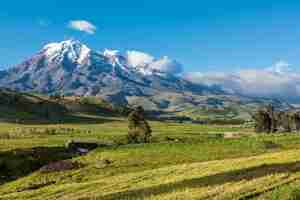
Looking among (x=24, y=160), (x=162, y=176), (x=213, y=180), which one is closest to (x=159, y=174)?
(x=162, y=176)

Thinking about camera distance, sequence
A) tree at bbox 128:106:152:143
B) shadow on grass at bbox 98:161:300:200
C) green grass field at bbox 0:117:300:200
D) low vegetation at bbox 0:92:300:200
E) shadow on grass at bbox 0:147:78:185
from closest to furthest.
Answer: green grass field at bbox 0:117:300:200 < low vegetation at bbox 0:92:300:200 < shadow on grass at bbox 98:161:300:200 < shadow on grass at bbox 0:147:78:185 < tree at bbox 128:106:152:143

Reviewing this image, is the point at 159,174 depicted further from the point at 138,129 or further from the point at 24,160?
the point at 138,129

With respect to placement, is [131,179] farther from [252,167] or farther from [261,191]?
[261,191]

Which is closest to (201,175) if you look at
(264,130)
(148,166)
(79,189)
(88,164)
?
(79,189)

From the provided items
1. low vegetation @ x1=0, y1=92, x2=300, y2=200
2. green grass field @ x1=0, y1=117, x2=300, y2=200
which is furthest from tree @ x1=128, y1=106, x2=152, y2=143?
green grass field @ x1=0, y1=117, x2=300, y2=200

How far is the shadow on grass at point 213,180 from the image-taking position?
29234 mm

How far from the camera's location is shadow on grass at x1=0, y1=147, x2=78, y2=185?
6106 centimetres

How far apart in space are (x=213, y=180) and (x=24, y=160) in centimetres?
4311

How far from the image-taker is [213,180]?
105 ft

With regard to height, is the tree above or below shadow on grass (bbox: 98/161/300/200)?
above

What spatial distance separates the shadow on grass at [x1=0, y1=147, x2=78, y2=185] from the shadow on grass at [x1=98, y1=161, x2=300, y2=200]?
2965 centimetres

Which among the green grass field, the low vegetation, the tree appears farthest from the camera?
the tree

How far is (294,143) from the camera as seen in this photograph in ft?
261

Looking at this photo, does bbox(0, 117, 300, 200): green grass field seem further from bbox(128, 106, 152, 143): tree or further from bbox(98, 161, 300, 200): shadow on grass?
bbox(128, 106, 152, 143): tree
